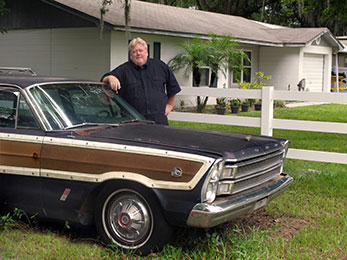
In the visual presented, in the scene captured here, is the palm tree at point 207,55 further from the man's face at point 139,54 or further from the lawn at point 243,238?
the lawn at point 243,238

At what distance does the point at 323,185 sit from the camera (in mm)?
→ 7520

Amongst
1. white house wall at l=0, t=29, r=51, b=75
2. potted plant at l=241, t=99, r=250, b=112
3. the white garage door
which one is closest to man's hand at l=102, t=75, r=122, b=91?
white house wall at l=0, t=29, r=51, b=75

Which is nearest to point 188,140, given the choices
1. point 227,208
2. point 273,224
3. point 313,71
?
point 227,208

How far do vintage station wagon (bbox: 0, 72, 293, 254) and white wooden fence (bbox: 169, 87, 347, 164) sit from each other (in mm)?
2416

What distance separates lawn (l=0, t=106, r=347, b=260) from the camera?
4.91 meters

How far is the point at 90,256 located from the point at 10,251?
0.75 meters

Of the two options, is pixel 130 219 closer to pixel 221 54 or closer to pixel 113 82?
pixel 113 82

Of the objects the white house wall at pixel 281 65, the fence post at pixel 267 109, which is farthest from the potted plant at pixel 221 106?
the fence post at pixel 267 109

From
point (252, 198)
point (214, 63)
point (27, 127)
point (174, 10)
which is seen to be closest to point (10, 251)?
point (27, 127)

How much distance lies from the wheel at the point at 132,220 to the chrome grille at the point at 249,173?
60 centimetres

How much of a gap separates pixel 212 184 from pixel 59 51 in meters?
15.3

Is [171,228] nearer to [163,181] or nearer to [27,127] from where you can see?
[163,181]

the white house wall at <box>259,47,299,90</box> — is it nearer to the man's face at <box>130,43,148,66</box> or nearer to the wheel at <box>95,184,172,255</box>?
the man's face at <box>130,43,148,66</box>

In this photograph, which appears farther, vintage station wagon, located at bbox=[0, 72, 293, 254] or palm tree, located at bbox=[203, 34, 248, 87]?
palm tree, located at bbox=[203, 34, 248, 87]
